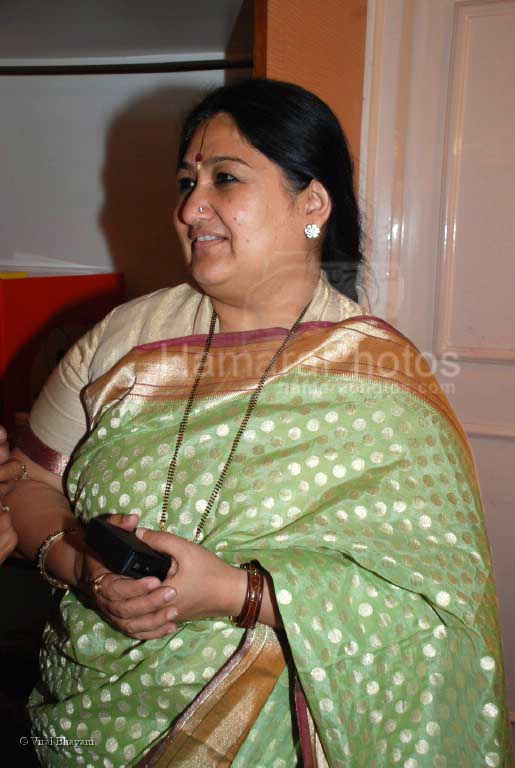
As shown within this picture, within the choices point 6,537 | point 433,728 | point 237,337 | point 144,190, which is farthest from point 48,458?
point 144,190

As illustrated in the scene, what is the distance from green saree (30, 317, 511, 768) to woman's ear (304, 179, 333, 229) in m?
0.23

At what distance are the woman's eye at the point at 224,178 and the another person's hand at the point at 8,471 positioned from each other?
0.56 metres

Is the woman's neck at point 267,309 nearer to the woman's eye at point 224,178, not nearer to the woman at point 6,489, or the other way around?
the woman's eye at point 224,178

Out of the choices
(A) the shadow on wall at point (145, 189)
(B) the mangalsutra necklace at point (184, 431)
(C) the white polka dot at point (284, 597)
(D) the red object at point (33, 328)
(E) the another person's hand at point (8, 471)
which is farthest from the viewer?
(A) the shadow on wall at point (145, 189)

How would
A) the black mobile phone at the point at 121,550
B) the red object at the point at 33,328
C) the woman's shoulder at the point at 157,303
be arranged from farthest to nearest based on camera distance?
1. the red object at the point at 33,328
2. the woman's shoulder at the point at 157,303
3. the black mobile phone at the point at 121,550

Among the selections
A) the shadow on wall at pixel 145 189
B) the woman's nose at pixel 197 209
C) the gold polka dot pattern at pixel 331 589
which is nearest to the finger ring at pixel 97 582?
the gold polka dot pattern at pixel 331 589

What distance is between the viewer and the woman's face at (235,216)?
1026 mm

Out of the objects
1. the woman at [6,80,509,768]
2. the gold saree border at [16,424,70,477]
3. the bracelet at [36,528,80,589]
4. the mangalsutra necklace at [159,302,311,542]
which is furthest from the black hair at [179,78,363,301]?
the bracelet at [36,528,80,589]

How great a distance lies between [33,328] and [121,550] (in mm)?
1038

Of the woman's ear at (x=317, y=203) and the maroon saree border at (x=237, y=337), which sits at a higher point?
the woman's ear at (x=317, y=203)

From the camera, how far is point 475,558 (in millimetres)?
941

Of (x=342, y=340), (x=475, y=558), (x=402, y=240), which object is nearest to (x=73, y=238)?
(x=402, y=240)

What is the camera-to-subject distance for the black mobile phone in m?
0.73

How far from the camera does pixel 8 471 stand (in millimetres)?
1102
